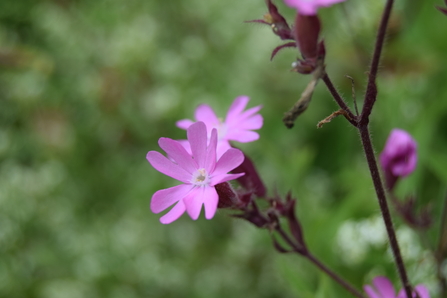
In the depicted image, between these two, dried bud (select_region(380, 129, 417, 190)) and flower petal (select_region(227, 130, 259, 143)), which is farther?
dried bud (select_region(380, 129, 417, 190))

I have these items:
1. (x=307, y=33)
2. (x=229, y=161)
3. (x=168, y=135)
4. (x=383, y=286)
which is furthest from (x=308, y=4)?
(x=168, y=135)

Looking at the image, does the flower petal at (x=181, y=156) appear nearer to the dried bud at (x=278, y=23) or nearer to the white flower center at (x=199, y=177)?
the white flower center at (x=199, y=177)

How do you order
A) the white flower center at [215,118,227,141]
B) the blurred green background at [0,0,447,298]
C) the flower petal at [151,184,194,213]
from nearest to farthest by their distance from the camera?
1. the flower petal at [151,184,194,213]
2. the white flower center at [215,118,227,141]
3. the blurred green background at [0,0,447,298]

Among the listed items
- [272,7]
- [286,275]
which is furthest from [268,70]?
[272,7]

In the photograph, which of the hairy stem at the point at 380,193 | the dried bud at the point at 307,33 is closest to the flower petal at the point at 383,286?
the hairy stem at the point at 380,193

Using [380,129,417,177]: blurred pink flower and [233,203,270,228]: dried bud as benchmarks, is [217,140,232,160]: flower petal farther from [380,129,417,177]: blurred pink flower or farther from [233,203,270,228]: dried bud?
[380,129,417,177]: blurred pink flower

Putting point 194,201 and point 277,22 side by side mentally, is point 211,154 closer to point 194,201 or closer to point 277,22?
point 194,201

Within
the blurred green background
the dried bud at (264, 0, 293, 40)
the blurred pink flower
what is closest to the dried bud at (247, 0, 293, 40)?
the dried bud at (264, 0, 293, 40)
